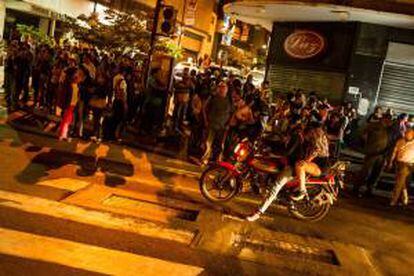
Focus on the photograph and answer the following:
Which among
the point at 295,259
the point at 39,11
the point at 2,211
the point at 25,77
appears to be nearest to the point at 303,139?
the point at 295,259

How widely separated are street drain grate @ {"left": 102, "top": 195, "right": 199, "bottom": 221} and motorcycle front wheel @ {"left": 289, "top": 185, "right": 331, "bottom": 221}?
2009mm

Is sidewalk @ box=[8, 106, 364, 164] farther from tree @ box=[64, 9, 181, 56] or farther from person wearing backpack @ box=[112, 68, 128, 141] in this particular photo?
tree @ box=[64, 9, 181, 56]

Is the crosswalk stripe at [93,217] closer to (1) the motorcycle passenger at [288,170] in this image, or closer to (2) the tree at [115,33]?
(1) the motorcycle passenger at [288,170]

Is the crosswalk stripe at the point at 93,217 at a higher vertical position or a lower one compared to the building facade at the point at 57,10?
lower

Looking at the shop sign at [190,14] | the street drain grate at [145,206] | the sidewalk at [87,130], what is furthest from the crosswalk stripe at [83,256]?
the shop sign at [190,14]

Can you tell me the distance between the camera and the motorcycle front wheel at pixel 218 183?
9.60 meters

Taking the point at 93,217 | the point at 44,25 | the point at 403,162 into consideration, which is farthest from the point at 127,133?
the point at 44,25

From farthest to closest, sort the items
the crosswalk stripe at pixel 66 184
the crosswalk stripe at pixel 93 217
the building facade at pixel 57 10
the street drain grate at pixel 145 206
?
the building facade at pixel 57 10 < the crosswalk stripe at pixel 66 184 < the street drain grate at pixel 145 206 < the crosswalk stripe at pixel 93 217

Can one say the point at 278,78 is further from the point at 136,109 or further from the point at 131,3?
the point at 131,3

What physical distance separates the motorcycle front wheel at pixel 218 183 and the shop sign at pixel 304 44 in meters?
11.8

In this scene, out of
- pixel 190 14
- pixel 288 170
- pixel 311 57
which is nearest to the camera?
pixel 288 170

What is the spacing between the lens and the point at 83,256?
595 cm

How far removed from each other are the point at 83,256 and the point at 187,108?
36.1 feet

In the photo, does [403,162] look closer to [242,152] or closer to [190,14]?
[242,152]
